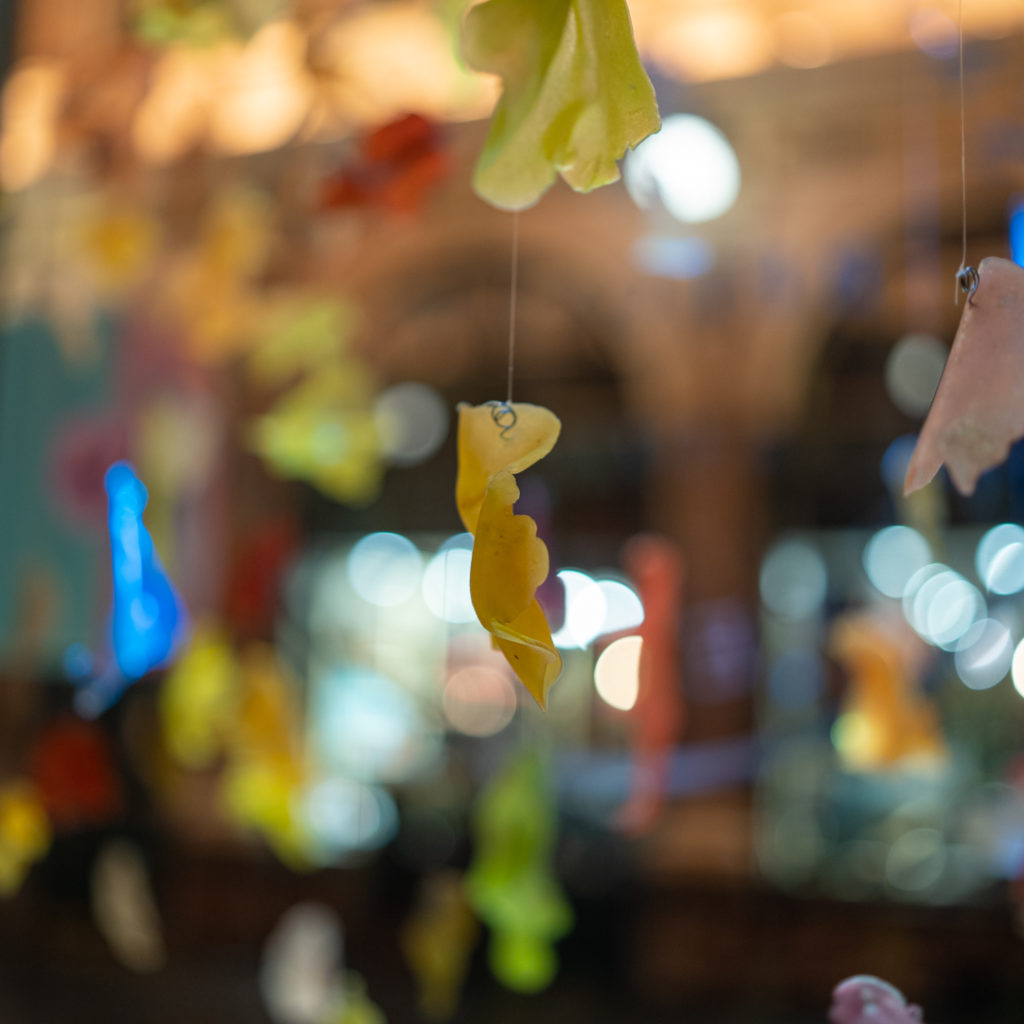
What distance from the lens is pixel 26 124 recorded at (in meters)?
2.46

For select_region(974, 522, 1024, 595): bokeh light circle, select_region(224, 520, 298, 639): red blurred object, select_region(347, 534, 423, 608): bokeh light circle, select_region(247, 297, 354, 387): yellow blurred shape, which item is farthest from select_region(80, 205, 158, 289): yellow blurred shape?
select_region(347, 534, 423, 608): bokeh light circle

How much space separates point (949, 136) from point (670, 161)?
1.68 meters

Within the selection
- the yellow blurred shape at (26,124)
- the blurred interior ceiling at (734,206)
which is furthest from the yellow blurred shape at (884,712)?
the blurred interior ceiling at (734,206)

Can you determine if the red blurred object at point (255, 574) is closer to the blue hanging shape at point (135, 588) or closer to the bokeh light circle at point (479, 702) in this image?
the blue hanging shape at point (135, 588)

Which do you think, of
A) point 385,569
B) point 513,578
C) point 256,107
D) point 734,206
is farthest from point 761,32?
point 513,578

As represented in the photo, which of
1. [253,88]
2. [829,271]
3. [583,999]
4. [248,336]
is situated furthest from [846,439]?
[248,336]

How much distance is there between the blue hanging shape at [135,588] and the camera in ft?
1.99

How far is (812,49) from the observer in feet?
10.1

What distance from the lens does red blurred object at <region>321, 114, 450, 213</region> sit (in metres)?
0.87

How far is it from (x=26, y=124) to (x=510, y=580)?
101 inches

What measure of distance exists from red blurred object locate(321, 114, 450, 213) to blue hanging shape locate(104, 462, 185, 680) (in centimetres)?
37

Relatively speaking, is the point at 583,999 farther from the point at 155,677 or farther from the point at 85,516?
Result: the point at 85,516

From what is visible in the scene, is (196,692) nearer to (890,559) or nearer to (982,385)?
(982,385)

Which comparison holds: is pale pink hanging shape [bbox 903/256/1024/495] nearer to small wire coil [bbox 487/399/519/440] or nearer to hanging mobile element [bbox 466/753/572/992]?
small wire coil [bbox 487/399/519/440]
